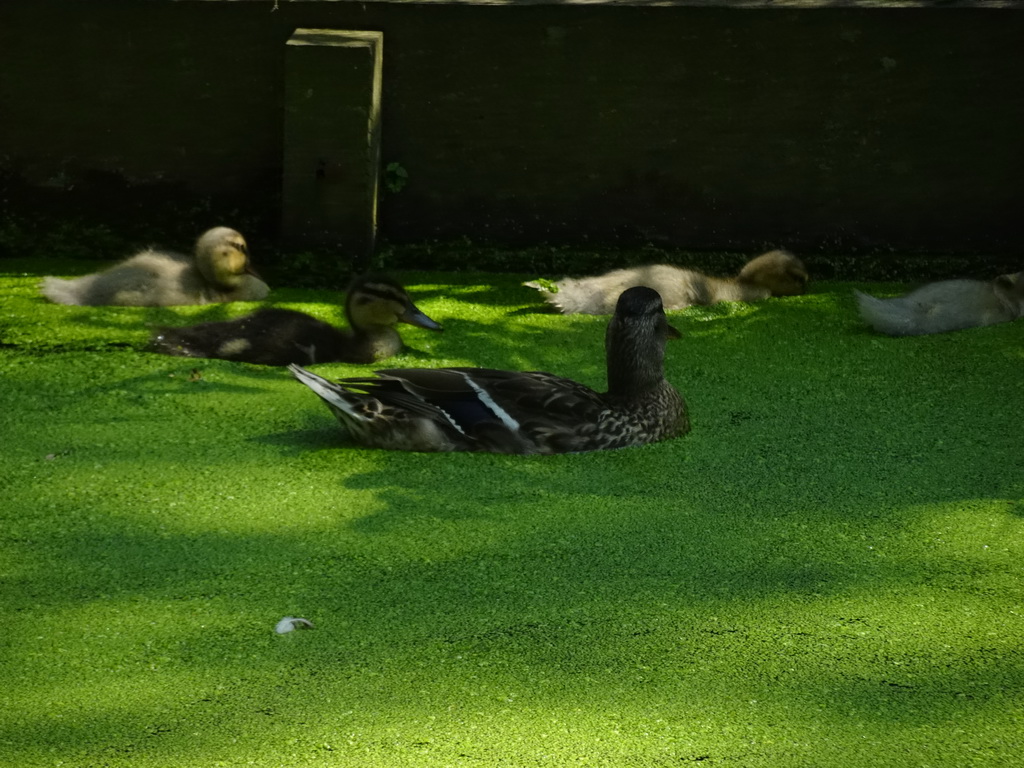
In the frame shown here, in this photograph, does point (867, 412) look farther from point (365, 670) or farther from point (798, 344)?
point (365, 670)

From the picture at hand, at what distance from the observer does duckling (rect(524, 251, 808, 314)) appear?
5.95m

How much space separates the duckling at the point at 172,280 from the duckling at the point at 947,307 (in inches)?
110

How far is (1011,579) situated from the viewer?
3170 millimetres

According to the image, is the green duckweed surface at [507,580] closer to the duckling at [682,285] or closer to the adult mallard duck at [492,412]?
the adult mallard duck at [492,412]

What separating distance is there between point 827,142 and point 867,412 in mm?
2231

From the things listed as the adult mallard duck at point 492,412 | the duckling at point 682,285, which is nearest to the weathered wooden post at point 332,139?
the duckling at point 682,285

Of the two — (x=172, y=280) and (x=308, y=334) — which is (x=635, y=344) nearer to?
(x=308, y=334)

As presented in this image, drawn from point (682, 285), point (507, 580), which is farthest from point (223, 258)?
point (507, 580)

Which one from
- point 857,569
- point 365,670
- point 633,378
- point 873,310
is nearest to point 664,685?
point 365,670

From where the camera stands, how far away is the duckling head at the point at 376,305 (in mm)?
5340

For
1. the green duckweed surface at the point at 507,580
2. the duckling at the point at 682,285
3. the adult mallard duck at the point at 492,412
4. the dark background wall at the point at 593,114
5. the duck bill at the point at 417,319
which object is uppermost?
the dark background wall at the point at 593,114

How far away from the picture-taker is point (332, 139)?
594cm

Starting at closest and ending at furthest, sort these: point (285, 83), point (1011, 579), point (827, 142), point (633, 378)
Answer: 1. point (1011, 579)
2. point (633, 378)
3. point (285, 83)
4. point (827, 142)

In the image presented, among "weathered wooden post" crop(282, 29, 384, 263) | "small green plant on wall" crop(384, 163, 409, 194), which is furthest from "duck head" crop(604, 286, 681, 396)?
"small green plant on wall" crop(384, 163, 409, 194)
